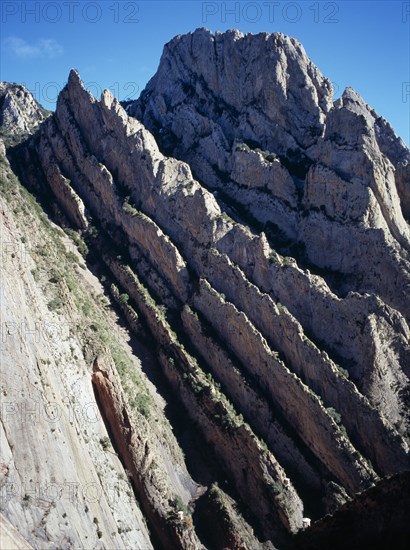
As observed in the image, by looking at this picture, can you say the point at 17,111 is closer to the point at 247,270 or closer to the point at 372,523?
the point at 247,270

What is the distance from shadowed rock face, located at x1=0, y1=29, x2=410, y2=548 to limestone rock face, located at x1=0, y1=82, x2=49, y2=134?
13.9 metres

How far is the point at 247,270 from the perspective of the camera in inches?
1778

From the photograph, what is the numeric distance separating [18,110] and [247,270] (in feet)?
163

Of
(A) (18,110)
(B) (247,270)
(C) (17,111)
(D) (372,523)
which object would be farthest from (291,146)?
(D) (372,523)

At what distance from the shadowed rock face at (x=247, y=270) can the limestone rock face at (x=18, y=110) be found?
13910mm

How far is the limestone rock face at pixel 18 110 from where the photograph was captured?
74.1m

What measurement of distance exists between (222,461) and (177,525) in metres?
6.39

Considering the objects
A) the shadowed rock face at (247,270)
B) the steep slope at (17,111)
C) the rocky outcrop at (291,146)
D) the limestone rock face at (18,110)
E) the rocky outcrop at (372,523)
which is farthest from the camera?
the limestone rock face at (18,110)

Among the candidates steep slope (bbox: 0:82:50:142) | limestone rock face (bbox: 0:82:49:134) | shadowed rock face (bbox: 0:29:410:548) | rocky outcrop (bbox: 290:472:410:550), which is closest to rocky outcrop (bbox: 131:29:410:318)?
shadowed rock face (bbox: 0:29:410:548)

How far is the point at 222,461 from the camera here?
3709 cm

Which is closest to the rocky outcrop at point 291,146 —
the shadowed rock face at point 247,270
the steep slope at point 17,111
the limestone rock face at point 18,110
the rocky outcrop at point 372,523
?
the shadowed rock face at point 247,270

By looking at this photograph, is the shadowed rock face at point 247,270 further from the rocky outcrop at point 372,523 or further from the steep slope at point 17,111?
the rocky outcrop at point 372,523

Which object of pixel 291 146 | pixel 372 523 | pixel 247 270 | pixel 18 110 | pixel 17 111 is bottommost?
pixel 372 523

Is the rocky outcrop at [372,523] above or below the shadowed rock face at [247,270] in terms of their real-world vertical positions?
below
